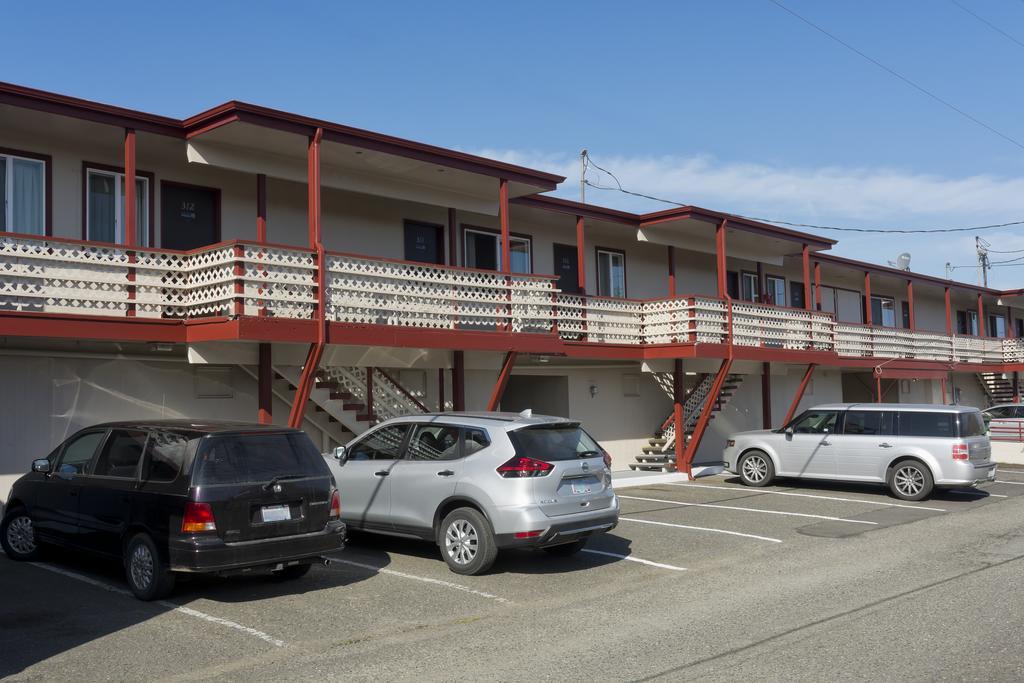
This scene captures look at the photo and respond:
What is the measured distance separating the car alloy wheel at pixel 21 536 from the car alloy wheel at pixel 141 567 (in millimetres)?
2402

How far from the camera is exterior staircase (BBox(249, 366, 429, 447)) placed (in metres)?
15.4

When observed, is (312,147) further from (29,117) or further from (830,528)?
(830,528)

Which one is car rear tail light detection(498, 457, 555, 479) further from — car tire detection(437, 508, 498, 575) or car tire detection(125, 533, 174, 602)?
car tire detection(125, 533, 174, 602)

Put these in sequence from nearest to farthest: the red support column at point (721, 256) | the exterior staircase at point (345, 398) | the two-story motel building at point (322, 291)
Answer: the two-story motel building at point (322, 291), the exterior staircase at point (345, 398), the red support column at point (721, 256)

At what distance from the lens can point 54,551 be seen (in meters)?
10.7

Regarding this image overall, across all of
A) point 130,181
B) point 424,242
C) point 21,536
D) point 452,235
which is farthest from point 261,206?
point 21,536

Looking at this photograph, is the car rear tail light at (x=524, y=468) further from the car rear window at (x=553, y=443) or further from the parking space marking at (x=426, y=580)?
the parking space marking at (x=426, y=580)

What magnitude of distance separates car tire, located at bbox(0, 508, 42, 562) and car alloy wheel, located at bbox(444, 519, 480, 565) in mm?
4597

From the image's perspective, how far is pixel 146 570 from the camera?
8586 millimetres

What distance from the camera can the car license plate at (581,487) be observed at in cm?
1002

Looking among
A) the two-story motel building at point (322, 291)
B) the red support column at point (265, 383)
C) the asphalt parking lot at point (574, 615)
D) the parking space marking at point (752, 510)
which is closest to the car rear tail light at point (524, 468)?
the asphalt parking lot at point (574, 615)

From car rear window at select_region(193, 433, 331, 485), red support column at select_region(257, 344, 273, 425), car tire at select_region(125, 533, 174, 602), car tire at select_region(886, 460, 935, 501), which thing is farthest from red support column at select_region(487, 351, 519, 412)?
car tire at select_region(125, 533, 174, 602)

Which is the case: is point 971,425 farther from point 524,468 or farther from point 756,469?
point 524,468

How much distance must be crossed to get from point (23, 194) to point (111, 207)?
1.35 m
